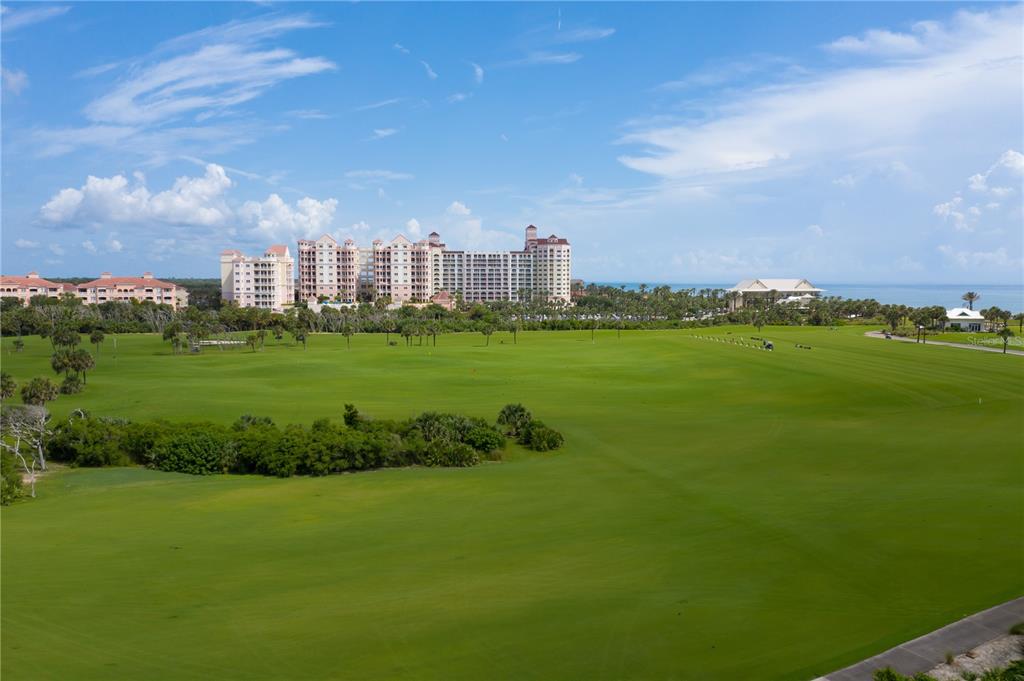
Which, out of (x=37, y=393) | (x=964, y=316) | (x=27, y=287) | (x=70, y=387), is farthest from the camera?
(x=27, y=287)

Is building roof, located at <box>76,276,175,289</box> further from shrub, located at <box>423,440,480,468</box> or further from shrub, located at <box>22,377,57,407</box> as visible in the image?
shrub, located at <box>423,440,480,468</box>

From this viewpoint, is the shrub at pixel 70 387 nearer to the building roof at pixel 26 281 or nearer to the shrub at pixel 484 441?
the shrub at pixel 484 441

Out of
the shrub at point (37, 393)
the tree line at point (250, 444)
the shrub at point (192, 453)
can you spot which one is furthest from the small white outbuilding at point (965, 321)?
Answer: the shrub at point (37, 393)

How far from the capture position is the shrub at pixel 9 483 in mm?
33312

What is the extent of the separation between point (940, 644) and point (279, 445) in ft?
101

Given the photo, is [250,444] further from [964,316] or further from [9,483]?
[964,316]

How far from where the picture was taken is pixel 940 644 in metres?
18.0

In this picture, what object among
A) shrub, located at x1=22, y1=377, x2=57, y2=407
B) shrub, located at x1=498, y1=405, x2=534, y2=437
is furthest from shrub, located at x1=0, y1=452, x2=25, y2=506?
shrub, located at x1=498, y1=405, x2=534, y2=437

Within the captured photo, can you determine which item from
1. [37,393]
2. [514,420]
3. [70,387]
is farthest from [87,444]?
[70,387]

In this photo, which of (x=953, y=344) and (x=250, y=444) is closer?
(x=250, y=444)

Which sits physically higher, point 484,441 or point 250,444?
point 250,444

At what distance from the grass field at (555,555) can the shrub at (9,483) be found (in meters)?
0.98

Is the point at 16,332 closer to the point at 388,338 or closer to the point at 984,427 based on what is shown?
the point at 388,338

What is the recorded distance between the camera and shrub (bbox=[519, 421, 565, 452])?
4431cm
